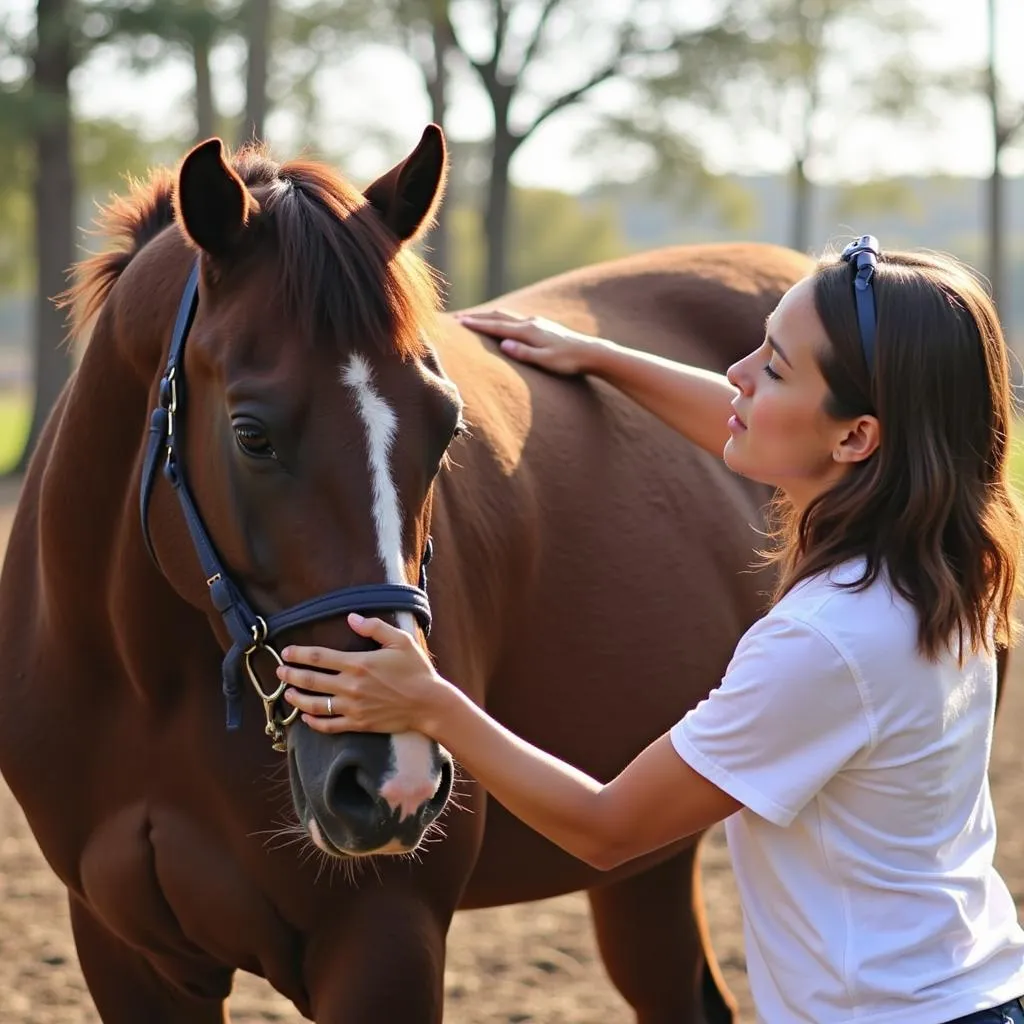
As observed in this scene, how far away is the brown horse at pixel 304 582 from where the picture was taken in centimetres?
202

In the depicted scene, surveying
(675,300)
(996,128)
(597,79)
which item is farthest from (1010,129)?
(675,300)

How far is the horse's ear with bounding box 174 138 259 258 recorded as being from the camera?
210cm

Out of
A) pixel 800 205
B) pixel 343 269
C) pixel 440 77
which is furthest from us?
pixel 800 205

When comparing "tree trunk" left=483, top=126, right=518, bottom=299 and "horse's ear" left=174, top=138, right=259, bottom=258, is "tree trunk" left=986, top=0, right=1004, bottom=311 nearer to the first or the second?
"tree trunk" left=483, top=126, right=518, bottom=299

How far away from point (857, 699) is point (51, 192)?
17.2 m

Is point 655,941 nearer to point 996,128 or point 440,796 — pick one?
point 440,796

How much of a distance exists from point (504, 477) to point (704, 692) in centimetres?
80

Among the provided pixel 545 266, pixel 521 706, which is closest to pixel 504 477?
pixel 521 706

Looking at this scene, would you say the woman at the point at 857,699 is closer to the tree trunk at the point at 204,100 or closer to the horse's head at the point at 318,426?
the horse's head at the point at 318,426

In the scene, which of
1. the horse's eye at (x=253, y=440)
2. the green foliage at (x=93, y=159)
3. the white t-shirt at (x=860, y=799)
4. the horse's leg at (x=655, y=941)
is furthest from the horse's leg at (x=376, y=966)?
the green foliage at (x=93, y=159)

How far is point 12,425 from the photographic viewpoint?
30.8 meters

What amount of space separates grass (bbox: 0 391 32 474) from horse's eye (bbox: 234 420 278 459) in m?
18.0


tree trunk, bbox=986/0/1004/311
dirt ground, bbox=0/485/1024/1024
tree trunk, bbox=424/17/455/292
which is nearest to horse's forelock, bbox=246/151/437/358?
dirt ground, bbox=0/485/1024/1024

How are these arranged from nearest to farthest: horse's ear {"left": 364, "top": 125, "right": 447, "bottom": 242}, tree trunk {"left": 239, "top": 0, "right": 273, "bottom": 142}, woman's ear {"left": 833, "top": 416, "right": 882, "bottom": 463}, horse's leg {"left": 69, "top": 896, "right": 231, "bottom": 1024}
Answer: woman's ear {"left": 833, "top": 416, "right": 882, "bottom": 463}
horse's ear {"left": 364, "top": 125, "right": 447, "bottom": 242}
horse's leg {"left": 69, "top": 896, "right": 231, "bottom": 1024}
tree trunk {"left": 239, "top": 0, "right": 273, "bottom": 142}
